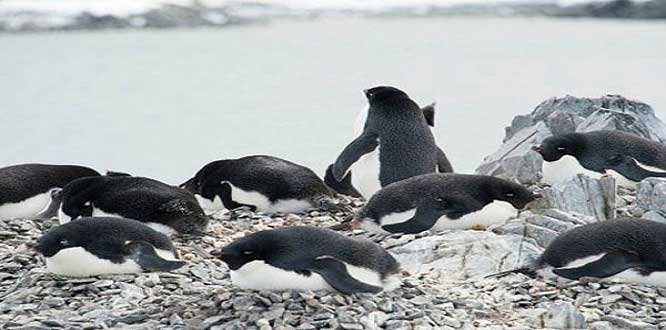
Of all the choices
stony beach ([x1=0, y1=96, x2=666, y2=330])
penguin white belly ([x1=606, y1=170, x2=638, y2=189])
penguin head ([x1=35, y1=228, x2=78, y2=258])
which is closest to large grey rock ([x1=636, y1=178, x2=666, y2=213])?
stony beach ([x1=0, y1=96, x2=666, y2=330])

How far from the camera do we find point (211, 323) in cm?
371

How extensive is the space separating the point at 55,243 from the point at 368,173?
184 centimetres

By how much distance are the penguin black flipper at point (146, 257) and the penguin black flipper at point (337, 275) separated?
0.67m

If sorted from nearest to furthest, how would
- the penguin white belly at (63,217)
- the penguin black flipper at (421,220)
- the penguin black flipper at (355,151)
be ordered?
1. the penguin black flipper at (421,220)
2. the penguin white belly at (63,217)
3. the penguin black flipper at (355,151)

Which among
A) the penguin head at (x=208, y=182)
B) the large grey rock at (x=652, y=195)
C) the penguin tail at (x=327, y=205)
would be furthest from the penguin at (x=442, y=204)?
the penguin head at (x=208, y=182)

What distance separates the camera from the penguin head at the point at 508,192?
15.7ft

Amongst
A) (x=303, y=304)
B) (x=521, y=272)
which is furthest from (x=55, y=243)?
(x=521, y=272)

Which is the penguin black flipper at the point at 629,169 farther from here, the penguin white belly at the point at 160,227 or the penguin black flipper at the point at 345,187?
the penguin white belly at the point at 160,227

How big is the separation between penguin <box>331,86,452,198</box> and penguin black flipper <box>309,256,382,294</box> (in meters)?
1.72

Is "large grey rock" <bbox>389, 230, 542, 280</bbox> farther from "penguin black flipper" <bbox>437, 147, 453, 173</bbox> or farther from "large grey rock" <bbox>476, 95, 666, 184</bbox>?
"large grey rock" <bbox>476, 95, 666, 184</bbox>

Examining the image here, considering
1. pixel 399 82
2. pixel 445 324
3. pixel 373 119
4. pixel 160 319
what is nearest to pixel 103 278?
pixel 160 319

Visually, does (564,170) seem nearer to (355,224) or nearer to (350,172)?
(350,172)

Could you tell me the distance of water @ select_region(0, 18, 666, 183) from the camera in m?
9.95

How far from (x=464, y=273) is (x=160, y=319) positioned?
1145mm
